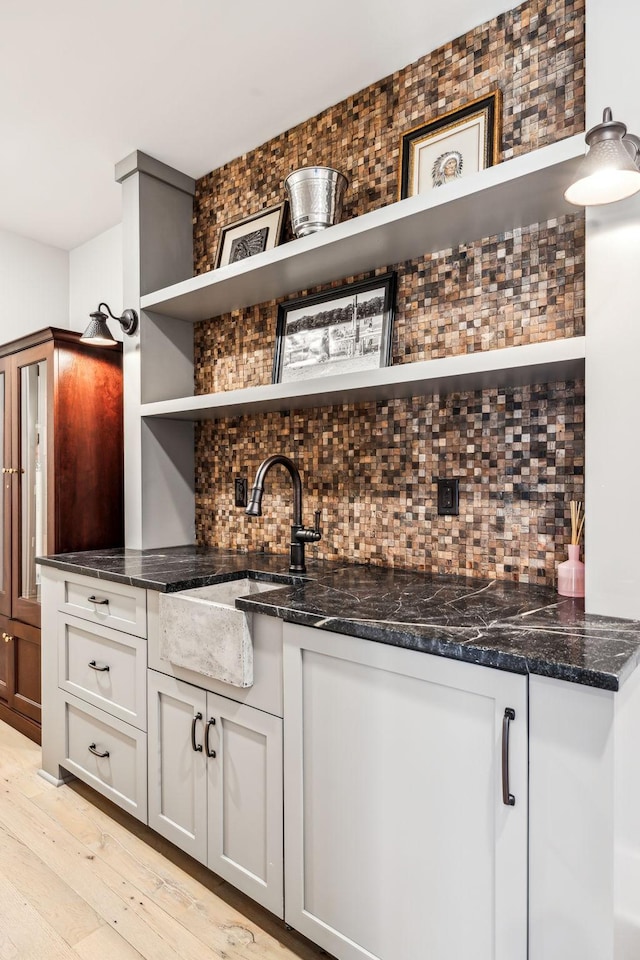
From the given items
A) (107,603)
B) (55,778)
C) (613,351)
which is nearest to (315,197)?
(613,351)

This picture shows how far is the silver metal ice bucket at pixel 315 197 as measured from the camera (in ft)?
6.57

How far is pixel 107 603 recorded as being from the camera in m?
2.12

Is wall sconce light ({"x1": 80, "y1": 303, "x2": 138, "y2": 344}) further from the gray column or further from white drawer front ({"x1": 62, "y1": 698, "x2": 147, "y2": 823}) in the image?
white drawer front ({"x1": 62, "y1": 698, "x2": 147, "y2": 823})

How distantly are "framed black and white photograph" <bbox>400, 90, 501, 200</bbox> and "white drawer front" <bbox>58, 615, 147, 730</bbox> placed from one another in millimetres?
1815

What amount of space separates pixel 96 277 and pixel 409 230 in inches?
89.7

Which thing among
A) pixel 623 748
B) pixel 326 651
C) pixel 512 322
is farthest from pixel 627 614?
pixel 512 322

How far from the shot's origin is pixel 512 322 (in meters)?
A: 1.77

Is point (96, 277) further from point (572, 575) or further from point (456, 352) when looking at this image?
point (572, 575)

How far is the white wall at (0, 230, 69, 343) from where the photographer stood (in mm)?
3330

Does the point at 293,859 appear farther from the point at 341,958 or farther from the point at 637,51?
the point at 637,51

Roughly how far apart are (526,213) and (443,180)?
34 centimetres

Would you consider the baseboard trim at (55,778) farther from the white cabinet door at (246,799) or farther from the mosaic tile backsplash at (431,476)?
the mosaic tile backsplash at (431,476)

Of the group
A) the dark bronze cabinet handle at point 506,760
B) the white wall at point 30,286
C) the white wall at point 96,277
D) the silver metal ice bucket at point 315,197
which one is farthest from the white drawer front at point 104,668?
the white wall at point 30,286

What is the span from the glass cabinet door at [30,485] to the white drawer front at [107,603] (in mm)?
497
